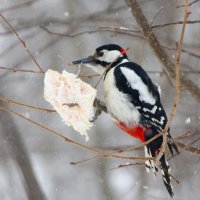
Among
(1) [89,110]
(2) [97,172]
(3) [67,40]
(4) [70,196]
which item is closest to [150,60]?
(3) [67,40]

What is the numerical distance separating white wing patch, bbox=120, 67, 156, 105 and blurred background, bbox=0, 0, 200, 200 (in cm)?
276

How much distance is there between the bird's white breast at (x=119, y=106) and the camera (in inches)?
135

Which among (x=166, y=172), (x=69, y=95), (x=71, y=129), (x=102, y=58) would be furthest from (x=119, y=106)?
(x=71, y=129)

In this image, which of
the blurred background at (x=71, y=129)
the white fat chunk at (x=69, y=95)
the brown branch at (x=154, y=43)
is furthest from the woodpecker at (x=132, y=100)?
the blurred background at (x=71, y=129)

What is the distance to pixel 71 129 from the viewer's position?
306 inches

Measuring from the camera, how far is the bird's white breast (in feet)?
11.2

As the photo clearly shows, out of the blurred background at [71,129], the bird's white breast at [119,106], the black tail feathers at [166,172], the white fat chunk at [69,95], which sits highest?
the white fat chunk at [69,95]

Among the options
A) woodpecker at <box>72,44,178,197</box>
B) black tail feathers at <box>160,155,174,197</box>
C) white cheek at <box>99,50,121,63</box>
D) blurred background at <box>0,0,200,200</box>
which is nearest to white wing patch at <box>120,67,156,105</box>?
woodpecker at <box>72,44,178,197</box>

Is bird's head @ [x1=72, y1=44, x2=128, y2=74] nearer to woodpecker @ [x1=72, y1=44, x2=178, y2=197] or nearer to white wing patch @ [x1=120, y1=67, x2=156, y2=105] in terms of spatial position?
woodpecker @ [x1=72, y1=44, x2=178, y2=197]

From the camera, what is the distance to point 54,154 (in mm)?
8305

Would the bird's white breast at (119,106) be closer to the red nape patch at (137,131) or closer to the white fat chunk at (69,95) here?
the red nape patch at (137,131)

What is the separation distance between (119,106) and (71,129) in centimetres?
440

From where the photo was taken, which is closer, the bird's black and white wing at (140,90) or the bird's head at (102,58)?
the bird's black and white wing at (140,90)

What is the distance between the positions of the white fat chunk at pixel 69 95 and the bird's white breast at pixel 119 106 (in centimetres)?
66
